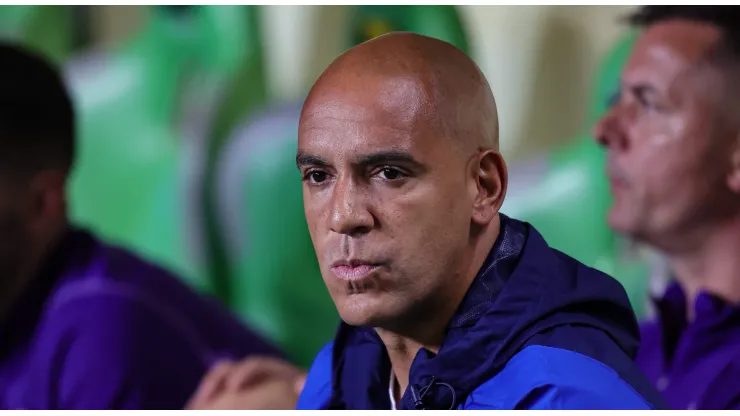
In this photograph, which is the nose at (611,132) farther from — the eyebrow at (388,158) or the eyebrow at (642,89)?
the eyebrow at (388,158)

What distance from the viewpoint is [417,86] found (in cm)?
88

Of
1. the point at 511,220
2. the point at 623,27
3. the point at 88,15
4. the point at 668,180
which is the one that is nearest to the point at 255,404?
the point at 511,220

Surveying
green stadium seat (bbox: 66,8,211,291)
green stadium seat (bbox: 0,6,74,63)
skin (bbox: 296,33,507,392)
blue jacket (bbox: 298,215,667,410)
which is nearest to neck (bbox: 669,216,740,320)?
blue jacket (bbox: 298,215,667,410)

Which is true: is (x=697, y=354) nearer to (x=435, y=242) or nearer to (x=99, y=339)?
(x=435, y=242)

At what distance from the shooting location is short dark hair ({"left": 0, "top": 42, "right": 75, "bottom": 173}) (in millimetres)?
1782

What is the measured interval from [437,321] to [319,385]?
0.67 feet

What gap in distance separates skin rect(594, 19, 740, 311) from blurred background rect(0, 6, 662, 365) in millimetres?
887

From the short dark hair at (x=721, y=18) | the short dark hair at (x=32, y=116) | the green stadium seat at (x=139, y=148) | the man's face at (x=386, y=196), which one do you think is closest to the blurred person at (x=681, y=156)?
the short dark hair at (x=721, y=18)

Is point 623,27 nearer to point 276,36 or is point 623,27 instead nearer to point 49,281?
point 276,36

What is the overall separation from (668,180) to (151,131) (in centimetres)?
171

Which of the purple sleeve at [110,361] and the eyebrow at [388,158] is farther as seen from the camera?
the purple sleeve at [110,361]

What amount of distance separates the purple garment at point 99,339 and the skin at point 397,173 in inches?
33.4

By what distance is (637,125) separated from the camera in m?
1.68

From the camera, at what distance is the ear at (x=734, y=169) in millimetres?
1641
